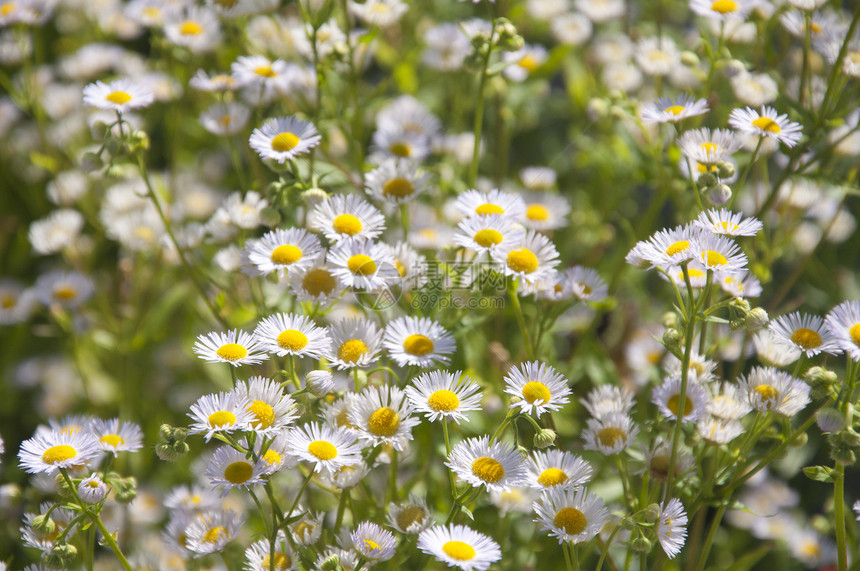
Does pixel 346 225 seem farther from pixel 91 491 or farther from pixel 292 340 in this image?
pixel 91 491

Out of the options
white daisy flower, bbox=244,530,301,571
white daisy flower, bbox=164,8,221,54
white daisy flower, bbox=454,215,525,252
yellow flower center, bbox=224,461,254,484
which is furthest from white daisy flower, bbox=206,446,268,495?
white daisy flower, bbox=164,8,221,54

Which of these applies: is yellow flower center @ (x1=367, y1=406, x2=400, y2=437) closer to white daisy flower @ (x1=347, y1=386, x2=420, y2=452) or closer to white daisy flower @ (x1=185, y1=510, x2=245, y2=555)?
white daisy flower @ (x1=347, y1=386, x2=420, y2=452)

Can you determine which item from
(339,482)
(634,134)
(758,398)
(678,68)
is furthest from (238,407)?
(678,68)

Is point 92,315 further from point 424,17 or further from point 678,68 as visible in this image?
point 678,68

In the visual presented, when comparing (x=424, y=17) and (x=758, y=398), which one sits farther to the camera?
(x=424, y=17)

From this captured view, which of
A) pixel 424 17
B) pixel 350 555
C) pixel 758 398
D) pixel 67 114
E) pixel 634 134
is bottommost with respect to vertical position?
pixel 350 555

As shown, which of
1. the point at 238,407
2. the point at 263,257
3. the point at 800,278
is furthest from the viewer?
the point at 800,278
